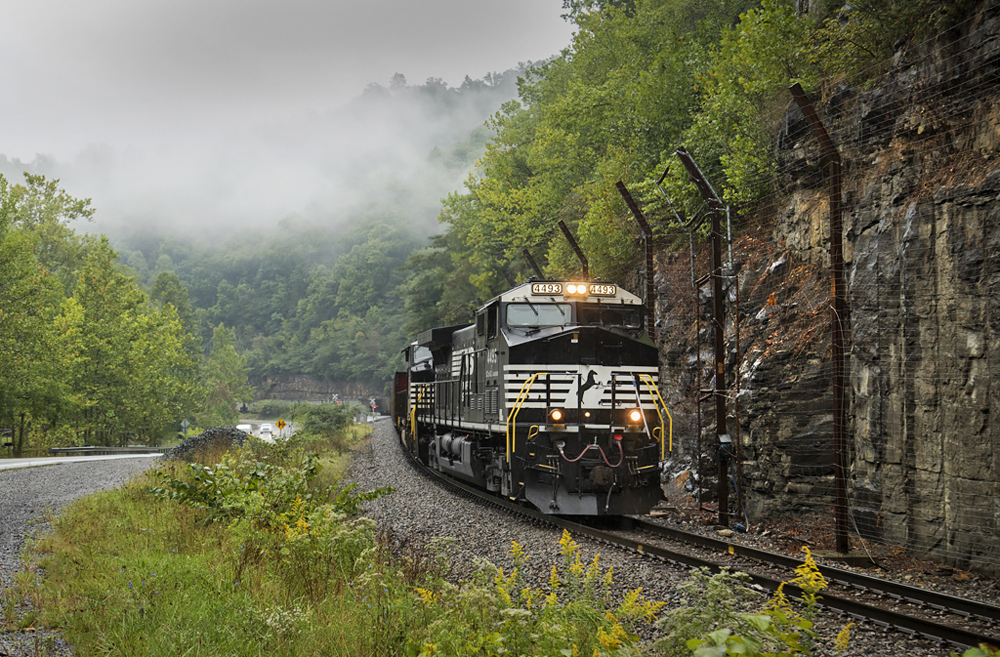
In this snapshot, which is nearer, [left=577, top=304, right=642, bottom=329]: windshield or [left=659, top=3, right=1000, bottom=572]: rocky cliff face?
[left=659, top=3, right=1000, bottom=572]: rocky cliff face

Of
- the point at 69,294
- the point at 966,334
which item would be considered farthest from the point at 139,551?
the point at 69,294

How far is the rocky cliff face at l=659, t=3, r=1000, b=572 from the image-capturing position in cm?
800

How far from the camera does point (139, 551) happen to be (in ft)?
27.0

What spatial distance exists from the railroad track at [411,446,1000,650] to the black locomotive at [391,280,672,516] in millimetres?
939

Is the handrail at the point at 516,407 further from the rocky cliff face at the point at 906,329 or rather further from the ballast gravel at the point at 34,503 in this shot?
the ballast gravel at the point at 34,503

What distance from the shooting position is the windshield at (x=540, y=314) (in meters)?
12.0

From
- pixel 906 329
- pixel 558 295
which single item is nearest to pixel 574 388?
pixel 558 295

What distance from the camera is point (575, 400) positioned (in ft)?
36.7

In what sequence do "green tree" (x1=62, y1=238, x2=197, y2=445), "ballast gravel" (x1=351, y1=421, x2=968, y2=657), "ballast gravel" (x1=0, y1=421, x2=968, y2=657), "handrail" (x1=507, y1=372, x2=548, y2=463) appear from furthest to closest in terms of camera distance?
"green tree" (x1=62, y1=238, x2=197, y2=445), "handrail" (x1=507, y1=372, x2=548, y2=463), "ballast gravel" (x1=351, y1=421, x2=968, y2=657), "ballast gravel" (x1=0, y1=421, x2=968, y2=657)

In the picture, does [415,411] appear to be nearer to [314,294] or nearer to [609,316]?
[609,316]

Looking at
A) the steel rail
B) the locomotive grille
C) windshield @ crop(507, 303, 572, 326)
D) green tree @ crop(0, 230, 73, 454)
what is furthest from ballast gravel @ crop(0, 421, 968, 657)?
green tree @ crop(0, 230, 73, 454)

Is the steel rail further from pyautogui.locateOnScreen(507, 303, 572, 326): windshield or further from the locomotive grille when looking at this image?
pyautogui.locateOnScreen(507, 303, 572, 326): windshield

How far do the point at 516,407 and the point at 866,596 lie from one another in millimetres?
5563

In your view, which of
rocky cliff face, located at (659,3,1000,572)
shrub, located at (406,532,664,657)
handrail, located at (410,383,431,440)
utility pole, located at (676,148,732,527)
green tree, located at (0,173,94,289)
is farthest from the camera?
green tree, located at (0,173,94,289)
